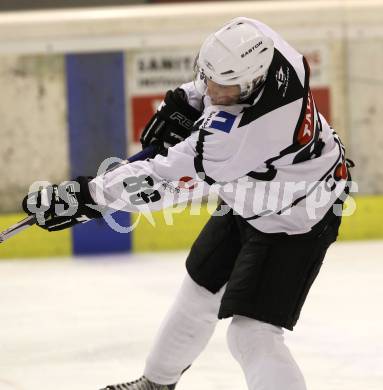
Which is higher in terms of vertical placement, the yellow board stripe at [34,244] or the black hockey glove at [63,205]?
the black hockey glove at [63,205]

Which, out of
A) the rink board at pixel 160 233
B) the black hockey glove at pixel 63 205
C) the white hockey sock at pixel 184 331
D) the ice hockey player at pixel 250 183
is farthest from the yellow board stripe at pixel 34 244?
the black hockey glove at pixel 63 205

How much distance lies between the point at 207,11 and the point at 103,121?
819mm

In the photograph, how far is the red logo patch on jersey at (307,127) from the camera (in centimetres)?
267

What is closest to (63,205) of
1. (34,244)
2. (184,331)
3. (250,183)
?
(250,183)

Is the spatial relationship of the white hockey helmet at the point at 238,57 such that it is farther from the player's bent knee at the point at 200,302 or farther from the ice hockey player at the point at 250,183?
the player's bent knee at the point at 200,302

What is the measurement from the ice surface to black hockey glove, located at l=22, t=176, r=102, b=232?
787 mm

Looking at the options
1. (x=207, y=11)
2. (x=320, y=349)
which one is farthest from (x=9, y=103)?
(x=320, y=349)

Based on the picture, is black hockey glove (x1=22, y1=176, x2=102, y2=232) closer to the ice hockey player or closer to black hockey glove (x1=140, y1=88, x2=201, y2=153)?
the ice hockey player

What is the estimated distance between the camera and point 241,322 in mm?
2773

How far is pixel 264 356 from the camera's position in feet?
8.91

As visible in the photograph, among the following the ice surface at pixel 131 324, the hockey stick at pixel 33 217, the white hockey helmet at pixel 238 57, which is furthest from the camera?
the ice surface at pixel 131 324

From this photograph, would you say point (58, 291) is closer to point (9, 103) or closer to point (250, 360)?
point (9, 103)

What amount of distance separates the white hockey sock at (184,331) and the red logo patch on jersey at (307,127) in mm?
577

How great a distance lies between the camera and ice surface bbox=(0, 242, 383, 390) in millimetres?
3518
